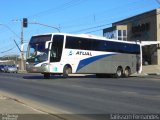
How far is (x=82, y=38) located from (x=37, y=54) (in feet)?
13.6

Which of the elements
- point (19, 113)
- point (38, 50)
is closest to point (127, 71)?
point (38, 50)

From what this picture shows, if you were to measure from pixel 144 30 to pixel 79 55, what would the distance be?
35526mm

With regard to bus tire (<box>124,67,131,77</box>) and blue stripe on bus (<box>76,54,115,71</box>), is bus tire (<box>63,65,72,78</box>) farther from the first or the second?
bus tire (<box>124,67,131,77</box>)

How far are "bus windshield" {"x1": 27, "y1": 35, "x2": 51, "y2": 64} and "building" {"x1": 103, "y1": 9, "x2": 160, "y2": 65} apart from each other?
111ft

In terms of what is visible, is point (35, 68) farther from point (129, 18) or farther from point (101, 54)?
point (129, 18)

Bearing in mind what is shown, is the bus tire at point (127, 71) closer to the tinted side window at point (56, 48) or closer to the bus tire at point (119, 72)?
the bus tire at point (119, 72)

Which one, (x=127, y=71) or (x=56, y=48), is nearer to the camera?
(x=56, y=48)

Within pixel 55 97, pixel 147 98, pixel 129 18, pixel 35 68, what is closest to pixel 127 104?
pixel 147 98

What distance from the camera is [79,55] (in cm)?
3566

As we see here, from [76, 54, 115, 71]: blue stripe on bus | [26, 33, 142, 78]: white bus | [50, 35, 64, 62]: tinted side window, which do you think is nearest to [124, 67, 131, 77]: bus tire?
[26, 33, 142, 78]: white bus

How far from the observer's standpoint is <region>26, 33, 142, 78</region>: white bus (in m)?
33.5

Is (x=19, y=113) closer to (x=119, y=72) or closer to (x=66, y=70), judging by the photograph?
(x=66, y=70)

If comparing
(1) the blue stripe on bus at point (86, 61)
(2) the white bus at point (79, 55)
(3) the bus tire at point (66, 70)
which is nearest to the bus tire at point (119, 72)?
(2) the white bus at point (79, 55)

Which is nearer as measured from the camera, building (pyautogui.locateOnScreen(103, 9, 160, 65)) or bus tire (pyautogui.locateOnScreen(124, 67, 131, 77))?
bus tire (pyautogui.locateOnScreen(124, 67, 131, 77))
